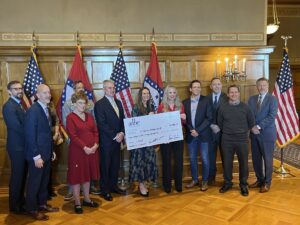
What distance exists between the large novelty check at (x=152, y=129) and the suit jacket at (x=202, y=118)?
10.1 inches

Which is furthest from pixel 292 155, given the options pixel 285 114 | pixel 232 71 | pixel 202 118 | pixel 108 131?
pixel 108 131

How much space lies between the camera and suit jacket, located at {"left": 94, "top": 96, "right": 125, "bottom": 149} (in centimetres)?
344

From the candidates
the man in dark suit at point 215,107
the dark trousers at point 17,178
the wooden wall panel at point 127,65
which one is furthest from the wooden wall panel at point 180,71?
the dark trousers at point 17,178

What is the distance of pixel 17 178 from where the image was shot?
3.14m

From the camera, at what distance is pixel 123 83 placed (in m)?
4.03

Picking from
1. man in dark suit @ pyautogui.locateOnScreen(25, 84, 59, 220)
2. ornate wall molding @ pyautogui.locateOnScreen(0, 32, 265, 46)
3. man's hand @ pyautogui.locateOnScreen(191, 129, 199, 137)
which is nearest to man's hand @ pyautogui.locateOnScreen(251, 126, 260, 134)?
man's hand @ pyautogui.locateOnScreen(191, 129, 199, 137)

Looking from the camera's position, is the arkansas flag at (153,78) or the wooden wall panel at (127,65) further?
the arkansas flag at (153,78)

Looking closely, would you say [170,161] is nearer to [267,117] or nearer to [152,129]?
[152,129]

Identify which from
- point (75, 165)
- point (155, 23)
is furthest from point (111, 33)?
point (75, 165)

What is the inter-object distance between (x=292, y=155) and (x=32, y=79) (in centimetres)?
494

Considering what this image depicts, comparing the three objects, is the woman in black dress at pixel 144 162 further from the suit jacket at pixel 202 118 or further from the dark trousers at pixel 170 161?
the suit jacket at pixel 202 118

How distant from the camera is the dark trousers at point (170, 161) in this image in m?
3.68

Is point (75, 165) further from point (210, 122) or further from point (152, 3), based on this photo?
Answer: point (152, 3)

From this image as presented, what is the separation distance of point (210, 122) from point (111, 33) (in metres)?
1.86
